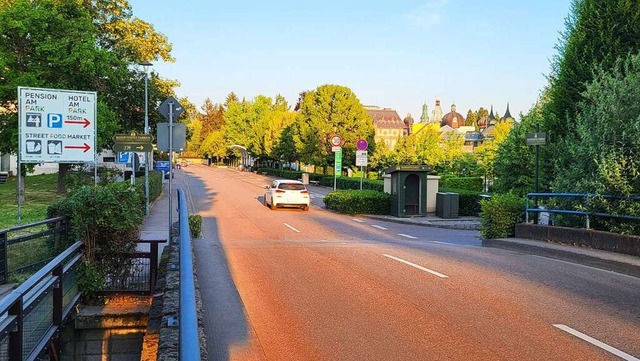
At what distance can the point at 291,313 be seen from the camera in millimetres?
7219

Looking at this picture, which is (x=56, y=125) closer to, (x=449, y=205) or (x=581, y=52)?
(x=581, y=52)

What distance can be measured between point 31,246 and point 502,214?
430 inches

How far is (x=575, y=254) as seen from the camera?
11477mm

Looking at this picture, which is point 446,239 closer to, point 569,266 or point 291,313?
point 569,266

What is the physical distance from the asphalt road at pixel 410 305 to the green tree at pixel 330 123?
140 ft

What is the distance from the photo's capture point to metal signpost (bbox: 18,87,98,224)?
1619 cm

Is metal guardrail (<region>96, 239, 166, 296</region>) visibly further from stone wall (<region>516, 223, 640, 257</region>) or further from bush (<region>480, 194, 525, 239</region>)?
bush (<region>480, 194, 525, 239</region>)

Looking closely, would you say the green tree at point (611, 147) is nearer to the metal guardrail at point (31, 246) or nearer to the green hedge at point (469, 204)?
the metal guardrail at point (31, 246)

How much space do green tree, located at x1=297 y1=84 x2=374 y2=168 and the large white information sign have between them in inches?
1570

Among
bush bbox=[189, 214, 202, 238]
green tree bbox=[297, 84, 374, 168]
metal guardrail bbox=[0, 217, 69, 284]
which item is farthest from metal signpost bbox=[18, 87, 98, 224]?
green tree bbox=[297, 84, 374, 168]

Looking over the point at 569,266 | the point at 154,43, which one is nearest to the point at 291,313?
the point at 569,266

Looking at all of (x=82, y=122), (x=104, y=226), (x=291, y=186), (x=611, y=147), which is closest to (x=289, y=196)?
(x=291, y=186)

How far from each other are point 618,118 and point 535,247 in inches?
126

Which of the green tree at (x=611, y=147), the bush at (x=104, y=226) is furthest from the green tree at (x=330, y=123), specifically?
the bush at (x=104, y=226)
